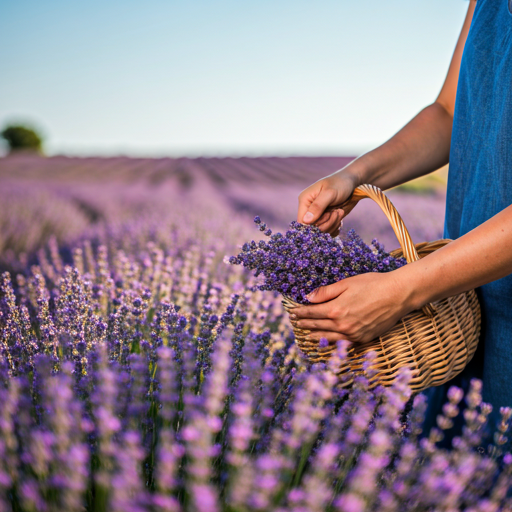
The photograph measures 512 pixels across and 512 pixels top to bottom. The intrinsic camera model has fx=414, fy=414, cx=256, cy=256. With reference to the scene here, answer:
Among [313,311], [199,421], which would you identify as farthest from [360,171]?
[199,421]

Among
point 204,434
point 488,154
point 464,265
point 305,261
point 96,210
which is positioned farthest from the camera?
point 96,210

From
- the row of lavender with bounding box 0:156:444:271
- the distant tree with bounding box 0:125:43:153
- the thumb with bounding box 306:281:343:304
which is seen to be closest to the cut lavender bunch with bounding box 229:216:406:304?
the thumb with bounding box 306:281:343:304

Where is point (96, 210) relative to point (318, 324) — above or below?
below

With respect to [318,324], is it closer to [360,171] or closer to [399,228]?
[399,228]

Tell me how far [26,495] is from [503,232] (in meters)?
0.96

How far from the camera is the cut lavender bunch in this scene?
3.40 ft

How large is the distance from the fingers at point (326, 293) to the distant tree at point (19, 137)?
3655cm

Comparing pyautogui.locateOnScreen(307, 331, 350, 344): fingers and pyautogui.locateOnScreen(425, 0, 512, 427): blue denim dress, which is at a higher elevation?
pyautogui.locateOnScreen(425, 0, 512, 427): blue denim dress

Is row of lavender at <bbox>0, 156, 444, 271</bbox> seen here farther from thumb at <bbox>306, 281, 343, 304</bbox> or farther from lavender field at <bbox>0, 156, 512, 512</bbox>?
thumb at <bbox>306, 281, 343, 304</bbox>

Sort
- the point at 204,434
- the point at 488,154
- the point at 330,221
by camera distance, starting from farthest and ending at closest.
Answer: the point at 330,221, the point at 488,154, the point at 204,434

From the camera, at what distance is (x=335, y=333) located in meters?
0.99

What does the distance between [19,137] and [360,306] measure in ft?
125

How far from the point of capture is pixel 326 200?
128cm

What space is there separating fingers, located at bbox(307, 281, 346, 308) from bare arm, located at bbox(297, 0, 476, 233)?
0.34 metres
